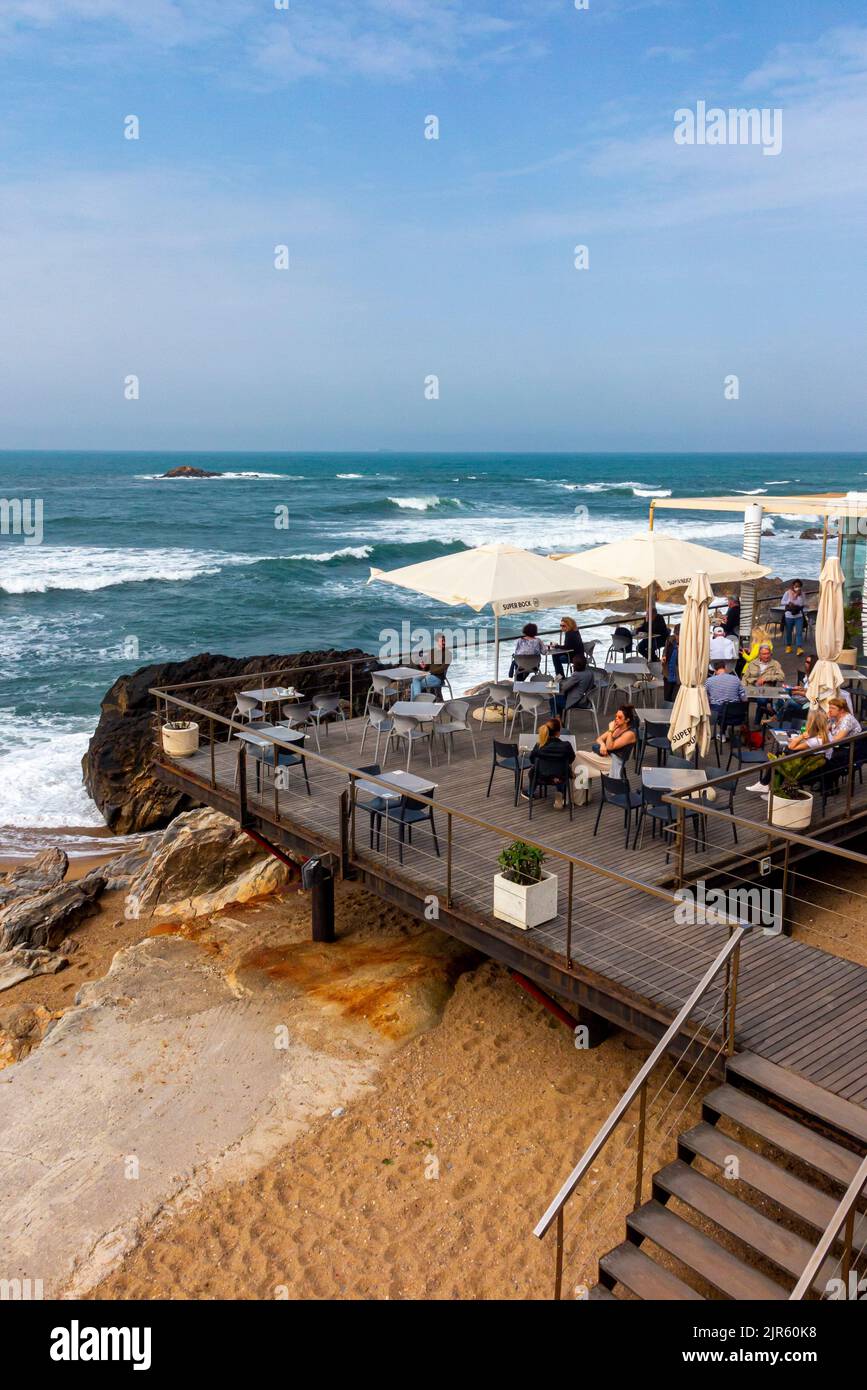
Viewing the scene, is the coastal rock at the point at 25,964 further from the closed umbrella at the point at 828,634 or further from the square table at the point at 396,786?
the closed umbrella at the point at 828,634

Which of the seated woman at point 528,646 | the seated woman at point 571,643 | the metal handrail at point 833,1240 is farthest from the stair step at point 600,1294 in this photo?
the seated woman at point 528,646

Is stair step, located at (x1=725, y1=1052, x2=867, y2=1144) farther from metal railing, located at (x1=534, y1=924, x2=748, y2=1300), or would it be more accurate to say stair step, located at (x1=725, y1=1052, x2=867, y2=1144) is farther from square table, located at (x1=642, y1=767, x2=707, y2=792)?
square table, located at (x1=642, y1=767, x2=707, y2=792)

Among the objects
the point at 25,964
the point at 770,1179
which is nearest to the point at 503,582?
the point at 25,964

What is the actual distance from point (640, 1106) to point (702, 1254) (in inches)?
40.0

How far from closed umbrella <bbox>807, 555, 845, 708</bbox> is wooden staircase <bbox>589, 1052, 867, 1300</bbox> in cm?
658

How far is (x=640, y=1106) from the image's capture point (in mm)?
6688

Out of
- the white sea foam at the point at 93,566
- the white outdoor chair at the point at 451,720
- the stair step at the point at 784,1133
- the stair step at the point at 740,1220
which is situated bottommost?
the stair step at the point at 740,1220

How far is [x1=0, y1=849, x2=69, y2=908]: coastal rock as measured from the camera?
15320mm

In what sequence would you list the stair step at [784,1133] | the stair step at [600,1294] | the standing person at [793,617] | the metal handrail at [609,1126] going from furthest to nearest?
the standing person at [793,617], the stair step at [784,1133], the stair step at [600,1294], the metal handrail at [609,1126]

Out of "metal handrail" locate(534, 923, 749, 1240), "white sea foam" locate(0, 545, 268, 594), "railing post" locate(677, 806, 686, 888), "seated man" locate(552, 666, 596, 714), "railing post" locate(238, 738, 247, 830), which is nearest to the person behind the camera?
"metal handrail" locate(534, 923, 749, 1240)

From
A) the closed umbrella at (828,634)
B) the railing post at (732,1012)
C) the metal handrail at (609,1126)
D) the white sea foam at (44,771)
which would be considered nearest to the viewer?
the metal handrail at (609,1126)

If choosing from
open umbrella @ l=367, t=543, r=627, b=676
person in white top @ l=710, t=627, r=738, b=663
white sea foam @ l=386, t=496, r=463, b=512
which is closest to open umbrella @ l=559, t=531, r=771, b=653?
open umbrella @ l=367, t=543, r=627, b=676

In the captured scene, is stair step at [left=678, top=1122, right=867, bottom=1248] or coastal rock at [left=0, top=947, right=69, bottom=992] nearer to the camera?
stair step at [left=678, top=1122, right=867, bottom=1248]

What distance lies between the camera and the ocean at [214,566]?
1104 inches
